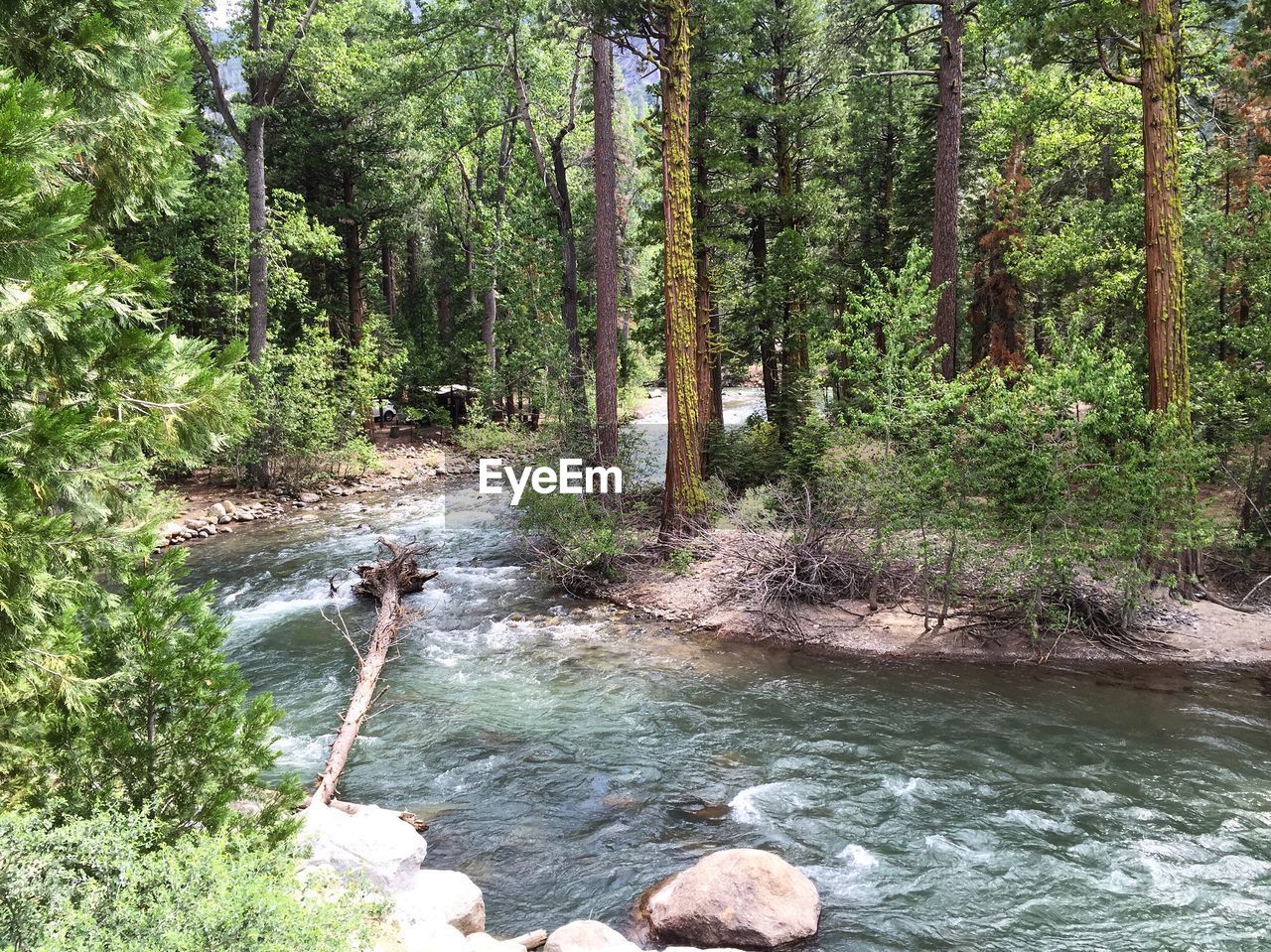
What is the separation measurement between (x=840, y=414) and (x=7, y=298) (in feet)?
30.2

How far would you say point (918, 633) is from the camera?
1033 cm

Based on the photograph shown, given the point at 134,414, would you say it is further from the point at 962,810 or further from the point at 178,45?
the point at 962,810

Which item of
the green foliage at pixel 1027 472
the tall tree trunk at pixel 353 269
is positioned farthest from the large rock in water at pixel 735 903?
the tall tree trunk at pixel 353 269

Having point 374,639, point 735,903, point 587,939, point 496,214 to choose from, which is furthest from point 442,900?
point 496,214

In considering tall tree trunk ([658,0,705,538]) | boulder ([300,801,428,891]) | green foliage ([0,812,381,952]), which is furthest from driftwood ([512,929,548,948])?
tall tree trunk ([658,0,705,538])

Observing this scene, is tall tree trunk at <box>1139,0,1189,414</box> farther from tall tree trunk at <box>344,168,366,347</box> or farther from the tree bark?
tall tree trunk at <box>344,168,366,347</box>

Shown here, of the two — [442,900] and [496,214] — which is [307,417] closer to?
[496,214]

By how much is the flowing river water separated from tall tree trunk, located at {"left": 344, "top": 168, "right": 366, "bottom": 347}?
Answer: 17524mm

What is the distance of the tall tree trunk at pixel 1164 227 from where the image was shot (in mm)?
10047

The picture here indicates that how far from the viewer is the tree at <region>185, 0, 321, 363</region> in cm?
1788

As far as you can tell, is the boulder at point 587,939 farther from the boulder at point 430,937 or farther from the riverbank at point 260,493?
the riverbank at point 260,493

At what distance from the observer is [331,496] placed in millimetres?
20672

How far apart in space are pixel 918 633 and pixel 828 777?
364cm

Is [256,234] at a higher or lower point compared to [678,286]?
higher
